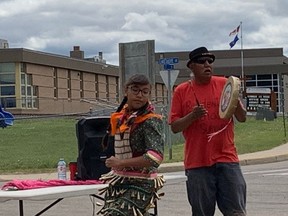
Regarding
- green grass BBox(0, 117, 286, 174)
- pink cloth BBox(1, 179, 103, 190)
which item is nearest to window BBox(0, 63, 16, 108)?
green grass BBox(0, 117, 286, 174)

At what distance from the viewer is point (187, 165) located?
5812 mm

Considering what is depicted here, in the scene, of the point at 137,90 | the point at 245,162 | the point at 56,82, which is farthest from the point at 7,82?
the point at 137,90

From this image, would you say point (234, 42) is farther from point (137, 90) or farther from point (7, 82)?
point (137, 90)

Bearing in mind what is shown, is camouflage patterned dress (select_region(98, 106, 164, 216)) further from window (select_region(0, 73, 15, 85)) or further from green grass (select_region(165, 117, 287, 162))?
window (select_region(0, 73, 15, 85))

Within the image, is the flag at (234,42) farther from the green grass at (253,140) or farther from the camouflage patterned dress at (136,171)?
the camouflage patterned dress at (136,171)

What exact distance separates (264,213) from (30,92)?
54.4m

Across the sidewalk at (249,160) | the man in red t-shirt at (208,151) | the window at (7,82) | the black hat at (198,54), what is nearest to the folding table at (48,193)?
the man in red t-shirt at (208,151)

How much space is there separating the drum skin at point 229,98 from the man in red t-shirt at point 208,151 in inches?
3.9

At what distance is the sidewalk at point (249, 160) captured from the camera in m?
18.9

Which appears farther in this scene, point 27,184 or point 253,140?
point 253,140

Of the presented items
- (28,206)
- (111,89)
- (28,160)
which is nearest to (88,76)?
(111,89)

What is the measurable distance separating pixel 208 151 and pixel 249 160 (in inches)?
637

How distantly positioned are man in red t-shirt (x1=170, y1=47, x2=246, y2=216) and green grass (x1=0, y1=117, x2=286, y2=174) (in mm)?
14978

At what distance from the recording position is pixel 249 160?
2164 cm
